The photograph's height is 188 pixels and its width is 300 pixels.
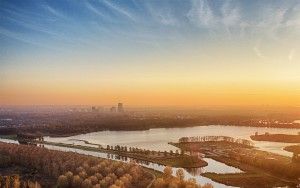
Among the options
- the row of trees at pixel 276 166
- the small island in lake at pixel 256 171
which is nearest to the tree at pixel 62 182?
the small island in lake at pixel 256 171

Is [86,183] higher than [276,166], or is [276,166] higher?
[276,166]

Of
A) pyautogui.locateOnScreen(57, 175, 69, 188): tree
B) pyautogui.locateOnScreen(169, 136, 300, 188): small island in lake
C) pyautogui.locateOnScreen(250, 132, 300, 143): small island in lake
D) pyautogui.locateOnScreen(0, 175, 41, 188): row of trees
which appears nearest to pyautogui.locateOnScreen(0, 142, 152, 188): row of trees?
pyautogui.locateOnScreen(57, 175, 69, 188): tree

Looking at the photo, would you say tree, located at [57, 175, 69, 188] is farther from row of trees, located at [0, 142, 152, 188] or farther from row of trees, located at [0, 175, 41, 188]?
row of trees, located at [0, 175, 41, 188]

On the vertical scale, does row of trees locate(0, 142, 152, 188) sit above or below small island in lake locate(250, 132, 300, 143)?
below

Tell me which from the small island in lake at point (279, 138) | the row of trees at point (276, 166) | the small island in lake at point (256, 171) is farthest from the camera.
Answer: the small island in lake at point (279, 138)

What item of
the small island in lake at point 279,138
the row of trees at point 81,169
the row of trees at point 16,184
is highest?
the small island in lake at point 279,138

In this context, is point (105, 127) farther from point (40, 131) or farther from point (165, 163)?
point (165, 163)

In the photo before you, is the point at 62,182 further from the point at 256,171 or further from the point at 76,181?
the point at 256,171

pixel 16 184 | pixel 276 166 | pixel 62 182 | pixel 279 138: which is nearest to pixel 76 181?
pixel 62 182

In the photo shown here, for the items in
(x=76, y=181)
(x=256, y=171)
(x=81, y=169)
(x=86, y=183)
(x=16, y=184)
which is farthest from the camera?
(x=256, y=171)

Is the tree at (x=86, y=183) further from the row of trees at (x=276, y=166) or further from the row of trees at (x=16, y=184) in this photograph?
the row of trees at (x=276, y=166)
